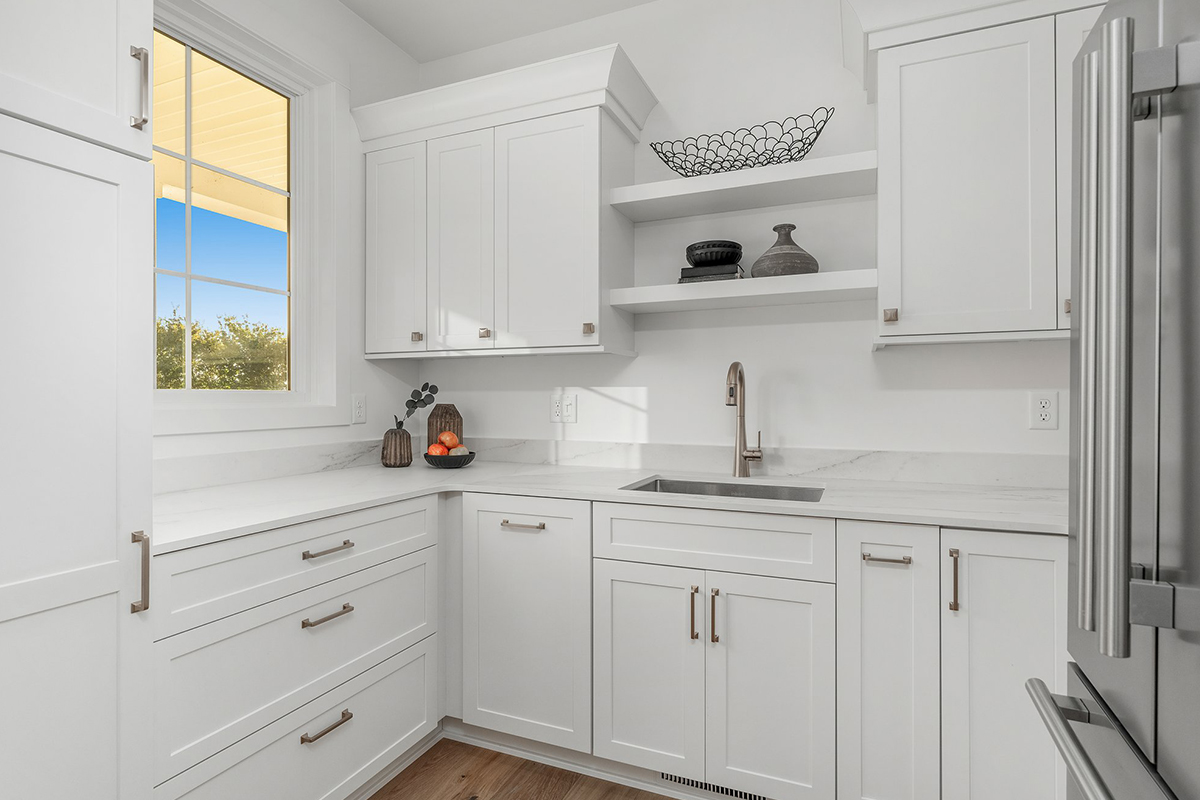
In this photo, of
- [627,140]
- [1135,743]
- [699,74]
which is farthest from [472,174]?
[1135,743]

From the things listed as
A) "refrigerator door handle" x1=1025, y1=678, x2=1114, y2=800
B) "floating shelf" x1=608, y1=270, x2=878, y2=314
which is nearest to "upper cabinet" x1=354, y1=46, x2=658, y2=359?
"floating shelf" x1=608, y1=270, x2=878, y2=314

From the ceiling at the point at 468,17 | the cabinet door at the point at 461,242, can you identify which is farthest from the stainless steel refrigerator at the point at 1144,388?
the ceiling at the point at 468,17

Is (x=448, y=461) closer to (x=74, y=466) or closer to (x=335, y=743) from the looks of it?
(x=335, y=743)

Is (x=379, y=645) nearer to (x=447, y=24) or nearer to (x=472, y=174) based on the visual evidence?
(x=472, y=174)

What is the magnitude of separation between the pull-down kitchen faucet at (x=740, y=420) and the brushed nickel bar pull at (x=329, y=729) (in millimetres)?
1407

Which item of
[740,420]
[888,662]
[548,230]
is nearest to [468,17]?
[548,230]

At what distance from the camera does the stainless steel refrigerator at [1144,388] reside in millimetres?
500

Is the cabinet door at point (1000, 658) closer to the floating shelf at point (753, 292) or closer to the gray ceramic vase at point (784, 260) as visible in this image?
the floating shelf at point (753, 292)

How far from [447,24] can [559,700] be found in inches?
104

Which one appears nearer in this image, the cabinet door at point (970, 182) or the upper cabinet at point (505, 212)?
the cabinet door at point (970, 182)

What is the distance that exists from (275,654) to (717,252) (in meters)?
1.77

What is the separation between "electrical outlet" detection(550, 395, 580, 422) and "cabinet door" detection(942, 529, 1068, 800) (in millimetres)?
1450

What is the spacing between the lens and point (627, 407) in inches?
101

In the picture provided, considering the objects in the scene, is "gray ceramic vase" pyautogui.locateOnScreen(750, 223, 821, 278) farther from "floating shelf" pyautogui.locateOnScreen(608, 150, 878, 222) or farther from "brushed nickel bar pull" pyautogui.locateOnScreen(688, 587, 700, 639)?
"brushed nickel bar pull" pyautogui.locateOnScreen(688, 587, 700, 639)
